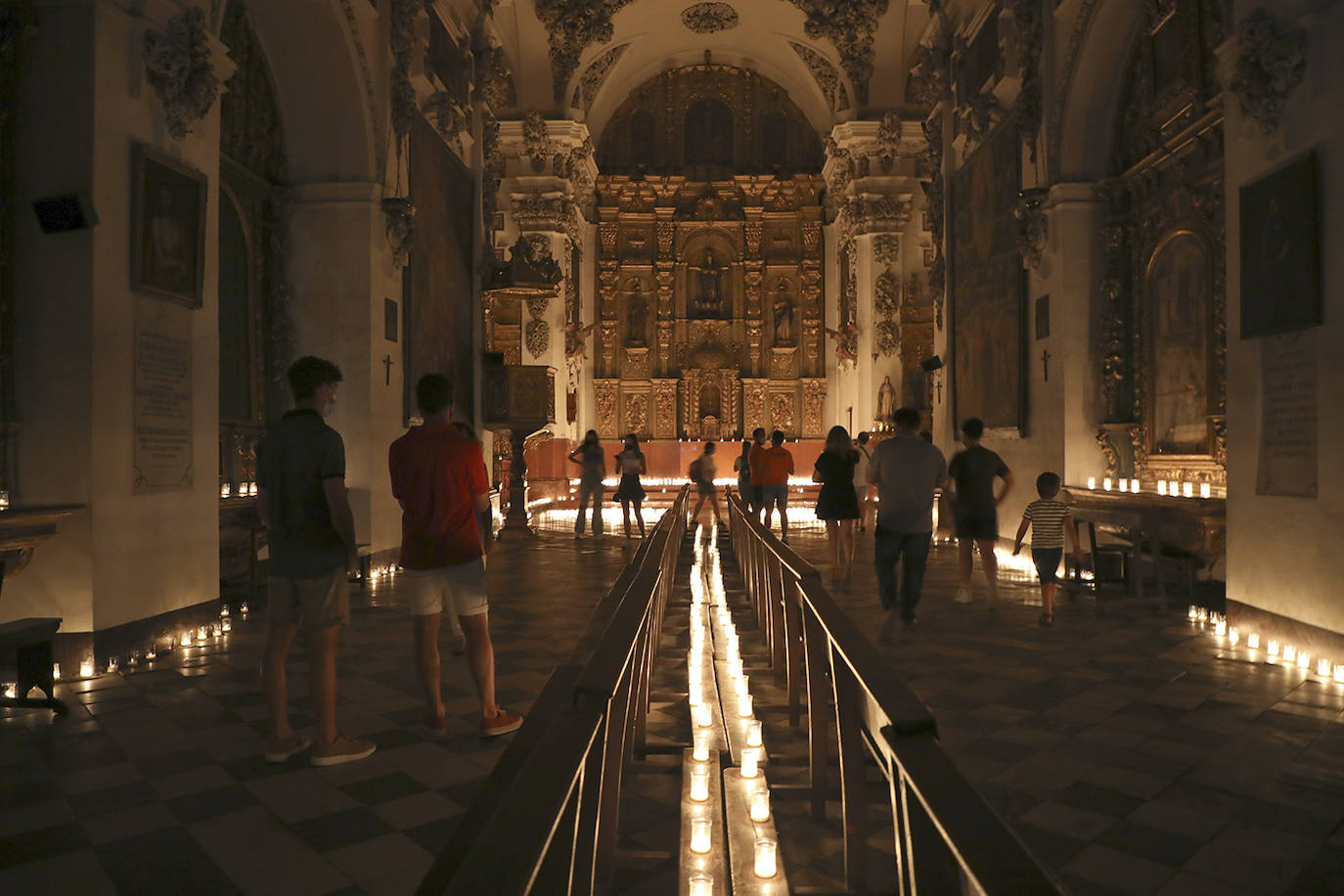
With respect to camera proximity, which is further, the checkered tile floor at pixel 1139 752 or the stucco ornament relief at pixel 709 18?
the stucco ornament relief at pixel 709 18

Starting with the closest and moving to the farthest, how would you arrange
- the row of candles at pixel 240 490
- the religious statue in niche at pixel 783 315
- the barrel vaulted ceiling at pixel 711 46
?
the row of candles at pixel 240 490
the barrel vaulted ceiling at pixel 711 46
the religious statue in niche at pixel 783 315

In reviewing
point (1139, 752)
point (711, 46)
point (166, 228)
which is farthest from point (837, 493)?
point (711, 46)

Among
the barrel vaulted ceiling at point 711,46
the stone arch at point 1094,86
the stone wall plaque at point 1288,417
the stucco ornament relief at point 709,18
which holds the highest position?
the stucco ornament relief at point 709,18

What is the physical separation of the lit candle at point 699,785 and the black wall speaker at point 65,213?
17.0 feet

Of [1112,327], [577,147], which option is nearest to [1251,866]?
[1112,327]

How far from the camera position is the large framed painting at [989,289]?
456 inches

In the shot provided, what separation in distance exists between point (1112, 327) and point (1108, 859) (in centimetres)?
853

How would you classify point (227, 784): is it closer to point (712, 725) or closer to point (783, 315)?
point (712, 725)

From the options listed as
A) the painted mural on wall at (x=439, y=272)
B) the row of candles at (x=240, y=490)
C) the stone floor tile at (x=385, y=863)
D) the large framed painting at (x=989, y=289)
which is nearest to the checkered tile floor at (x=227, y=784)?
the stone floor tile at (x=385, y=863)

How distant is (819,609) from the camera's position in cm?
348

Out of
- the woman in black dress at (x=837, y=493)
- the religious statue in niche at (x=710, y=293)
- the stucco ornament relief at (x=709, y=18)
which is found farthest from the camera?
the religious statue in niche at (x=710, y=293)

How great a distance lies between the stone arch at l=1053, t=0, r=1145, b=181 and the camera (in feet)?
31.8

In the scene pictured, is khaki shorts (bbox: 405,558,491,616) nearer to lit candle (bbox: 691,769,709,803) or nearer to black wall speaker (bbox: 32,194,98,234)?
lit candle (bbox: 691,769,709,803)

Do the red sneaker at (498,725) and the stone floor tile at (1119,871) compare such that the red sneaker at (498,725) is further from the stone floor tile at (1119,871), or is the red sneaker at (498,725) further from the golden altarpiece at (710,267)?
the golden altarpiece at (710,267)
